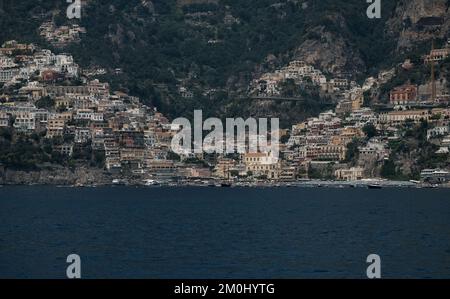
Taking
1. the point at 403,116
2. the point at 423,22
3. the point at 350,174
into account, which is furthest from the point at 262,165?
the point at 423,22

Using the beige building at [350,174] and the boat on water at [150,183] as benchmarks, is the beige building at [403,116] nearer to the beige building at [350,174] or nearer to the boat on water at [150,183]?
the beige building at [350,174]

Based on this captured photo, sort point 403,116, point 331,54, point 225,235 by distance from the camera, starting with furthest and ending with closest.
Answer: point 331,54, point 403,116, point 225,235

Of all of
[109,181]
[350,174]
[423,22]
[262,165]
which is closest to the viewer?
[350,174]

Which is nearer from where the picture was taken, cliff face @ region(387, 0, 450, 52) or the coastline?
the coastline

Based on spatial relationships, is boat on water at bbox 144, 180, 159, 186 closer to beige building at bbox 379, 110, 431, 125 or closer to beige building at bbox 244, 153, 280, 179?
beige building at bbox 244, 153, 280, 179

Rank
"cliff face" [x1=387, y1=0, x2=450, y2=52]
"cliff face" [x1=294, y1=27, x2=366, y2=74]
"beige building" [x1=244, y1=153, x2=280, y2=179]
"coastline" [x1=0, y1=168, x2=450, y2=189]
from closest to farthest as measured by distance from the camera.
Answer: "coastline" [x1=0, y1=168, x2=450, y2=189], "beige building" [x1=244, y1=153, x2=280, y2=179], "cliff face" [x1=387, y1=0, x2=450, y2=52], "cliff face" [x1=294, y1=27, x2=366, y2=74]

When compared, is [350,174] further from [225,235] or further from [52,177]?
[225,235]

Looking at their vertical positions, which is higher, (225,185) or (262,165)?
(262,165)

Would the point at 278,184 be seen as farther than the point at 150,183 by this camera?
No

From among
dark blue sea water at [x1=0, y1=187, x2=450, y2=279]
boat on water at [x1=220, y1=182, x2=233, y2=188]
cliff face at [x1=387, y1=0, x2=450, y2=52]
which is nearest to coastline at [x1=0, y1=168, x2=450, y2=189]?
boat on water at [x1=220, y1=182, x2=233, y2=188]
